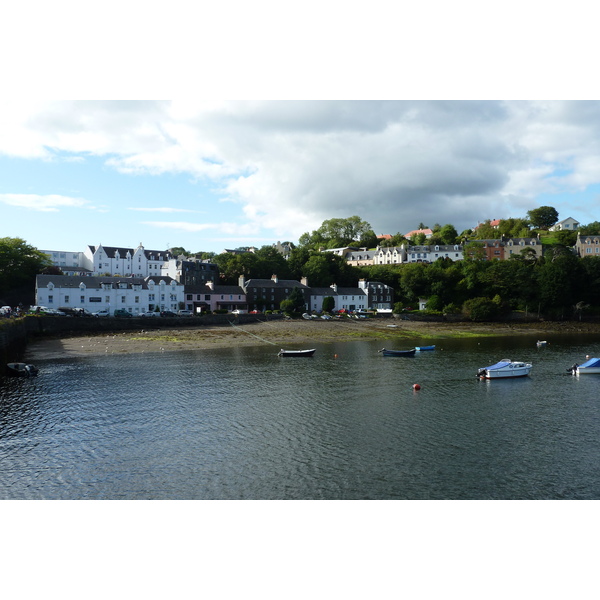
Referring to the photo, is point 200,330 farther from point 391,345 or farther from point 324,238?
point 324,238

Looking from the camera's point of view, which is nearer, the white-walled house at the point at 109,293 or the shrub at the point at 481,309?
the white-walled house at the point at 109,293

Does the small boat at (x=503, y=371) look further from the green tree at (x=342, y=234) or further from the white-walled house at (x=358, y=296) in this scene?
the green tree at (x=342, y=234)

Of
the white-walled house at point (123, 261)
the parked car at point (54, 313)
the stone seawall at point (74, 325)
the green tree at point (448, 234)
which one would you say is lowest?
the stone seawall at point (74, 325)

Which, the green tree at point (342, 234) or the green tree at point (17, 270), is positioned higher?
the green tree at point (342, 234)

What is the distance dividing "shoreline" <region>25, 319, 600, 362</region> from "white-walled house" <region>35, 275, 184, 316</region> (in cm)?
1238

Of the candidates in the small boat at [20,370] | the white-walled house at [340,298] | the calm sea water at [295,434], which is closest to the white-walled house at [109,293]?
the white-walled house at [340,298]

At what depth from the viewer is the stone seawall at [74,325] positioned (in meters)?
45.6

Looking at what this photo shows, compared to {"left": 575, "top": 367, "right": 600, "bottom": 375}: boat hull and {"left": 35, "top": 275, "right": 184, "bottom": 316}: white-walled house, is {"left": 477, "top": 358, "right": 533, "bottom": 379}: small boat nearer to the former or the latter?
{"left": 575, "top": 367, "right": 600, "bottom": 375}: boat hull

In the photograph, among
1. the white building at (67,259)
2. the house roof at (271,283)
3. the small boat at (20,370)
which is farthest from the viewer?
the white building at (67,259)

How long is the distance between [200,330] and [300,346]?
18579 mm

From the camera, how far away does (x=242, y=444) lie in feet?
73.8

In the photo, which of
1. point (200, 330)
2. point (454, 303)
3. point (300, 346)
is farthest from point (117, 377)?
point (454, 303)

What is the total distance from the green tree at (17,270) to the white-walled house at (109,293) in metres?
9.40

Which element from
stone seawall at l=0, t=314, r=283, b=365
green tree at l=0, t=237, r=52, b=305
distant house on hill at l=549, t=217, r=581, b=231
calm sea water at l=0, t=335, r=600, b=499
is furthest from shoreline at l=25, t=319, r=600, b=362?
distant house on hill at l=549, t=217, r=581, b=231
